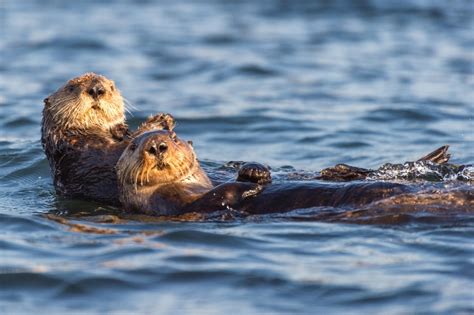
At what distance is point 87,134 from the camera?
8.39 meters

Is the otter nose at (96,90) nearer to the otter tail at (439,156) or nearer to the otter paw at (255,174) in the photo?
the otter paw at (255,174)

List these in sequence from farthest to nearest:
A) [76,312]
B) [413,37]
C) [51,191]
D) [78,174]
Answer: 1. [413,37]
2. [51,191]
3. [78,174]
4. [76,312]

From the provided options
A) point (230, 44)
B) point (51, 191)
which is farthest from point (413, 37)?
point (51, 191)

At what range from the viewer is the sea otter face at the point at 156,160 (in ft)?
23.0

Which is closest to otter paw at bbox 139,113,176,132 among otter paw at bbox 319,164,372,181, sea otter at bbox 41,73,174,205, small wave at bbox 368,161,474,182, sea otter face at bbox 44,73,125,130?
sea otter at bbox 41,73,174,205

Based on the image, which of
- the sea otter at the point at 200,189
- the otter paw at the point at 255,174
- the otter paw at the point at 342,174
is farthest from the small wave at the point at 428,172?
the otter paw at the point at 255,174

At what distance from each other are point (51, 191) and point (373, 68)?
7.50 m

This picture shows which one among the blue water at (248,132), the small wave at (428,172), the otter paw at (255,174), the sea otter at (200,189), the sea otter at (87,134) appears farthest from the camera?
the sea otter at (87,134)

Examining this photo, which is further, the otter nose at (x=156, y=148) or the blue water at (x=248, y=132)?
the otter nose at (x=156, y=148)

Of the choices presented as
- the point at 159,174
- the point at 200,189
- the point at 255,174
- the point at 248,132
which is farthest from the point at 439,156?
the point at 248,132

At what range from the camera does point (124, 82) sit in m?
14.7

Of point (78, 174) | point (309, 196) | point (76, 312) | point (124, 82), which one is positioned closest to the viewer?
point (76, 312)

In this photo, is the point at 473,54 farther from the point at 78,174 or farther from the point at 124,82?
the point at 78,174

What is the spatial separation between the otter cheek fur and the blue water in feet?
0.86
